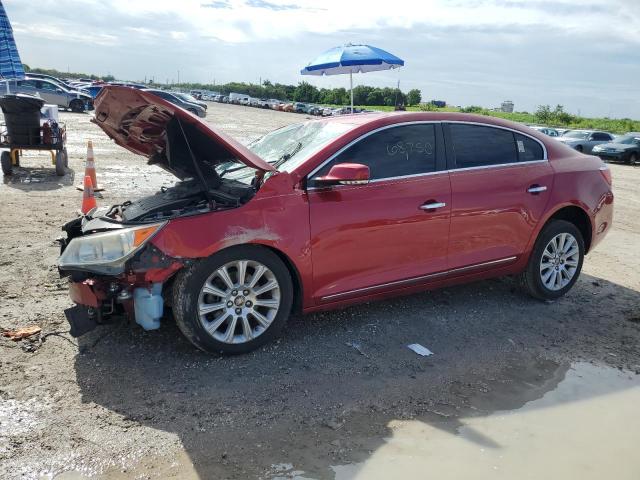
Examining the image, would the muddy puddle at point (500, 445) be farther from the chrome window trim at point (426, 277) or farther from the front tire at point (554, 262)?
the front tire at point (554, 262)

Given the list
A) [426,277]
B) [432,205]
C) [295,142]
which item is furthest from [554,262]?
[295,142]

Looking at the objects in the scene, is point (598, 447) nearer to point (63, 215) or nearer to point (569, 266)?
point (569, 266)

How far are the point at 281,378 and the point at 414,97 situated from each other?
82.4m

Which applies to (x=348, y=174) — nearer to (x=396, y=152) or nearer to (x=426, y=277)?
(x=396, y=152)

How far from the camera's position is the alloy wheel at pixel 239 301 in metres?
3.75

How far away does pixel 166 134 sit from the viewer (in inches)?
169

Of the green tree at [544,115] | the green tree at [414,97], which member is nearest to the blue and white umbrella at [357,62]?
the green tree at [544,115]

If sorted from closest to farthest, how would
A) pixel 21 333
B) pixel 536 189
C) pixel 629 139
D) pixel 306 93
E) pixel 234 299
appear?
pixel 234 299
pixel 21 333
pixel 536 189
pixel 629 139
pixel 306 93

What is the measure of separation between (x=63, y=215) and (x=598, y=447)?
6947 mm

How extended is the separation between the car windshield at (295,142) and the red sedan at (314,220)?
0.02 m

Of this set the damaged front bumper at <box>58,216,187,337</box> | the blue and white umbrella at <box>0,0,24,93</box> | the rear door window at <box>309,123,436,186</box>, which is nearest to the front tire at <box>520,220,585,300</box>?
the rear door window at <box>309,123,436,186</box>

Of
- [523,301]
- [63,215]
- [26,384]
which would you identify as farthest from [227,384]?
[63,215]

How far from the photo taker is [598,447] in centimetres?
320

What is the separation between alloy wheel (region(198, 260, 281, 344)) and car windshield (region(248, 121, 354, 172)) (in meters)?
0.84
